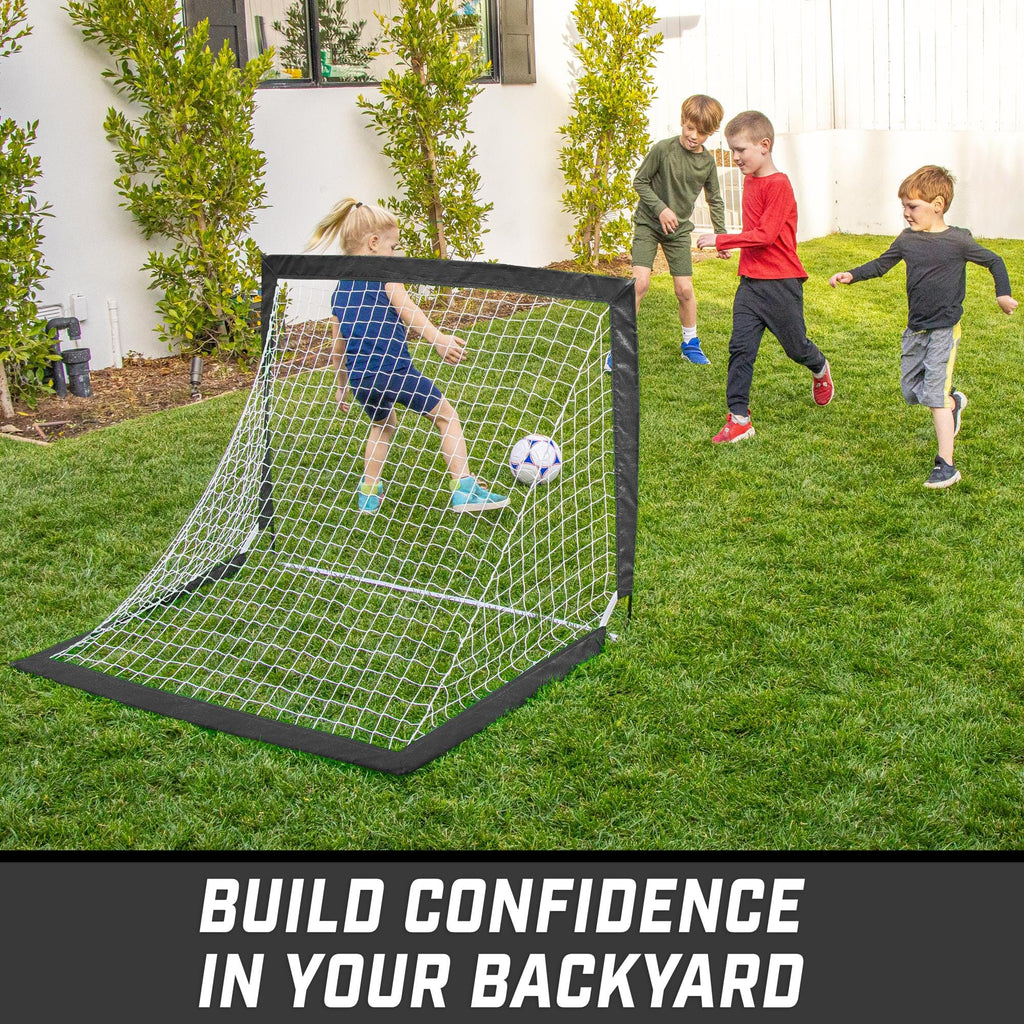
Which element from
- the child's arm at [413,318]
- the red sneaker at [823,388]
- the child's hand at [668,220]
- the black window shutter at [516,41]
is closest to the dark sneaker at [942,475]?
the red sneaker at [823,388]

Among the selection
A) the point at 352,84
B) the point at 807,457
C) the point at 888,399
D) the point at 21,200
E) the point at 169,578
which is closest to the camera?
the point at 169,578

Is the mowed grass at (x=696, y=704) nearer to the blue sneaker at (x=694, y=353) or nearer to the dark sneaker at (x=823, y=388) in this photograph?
the dark sneaker at (x=823, y=388)

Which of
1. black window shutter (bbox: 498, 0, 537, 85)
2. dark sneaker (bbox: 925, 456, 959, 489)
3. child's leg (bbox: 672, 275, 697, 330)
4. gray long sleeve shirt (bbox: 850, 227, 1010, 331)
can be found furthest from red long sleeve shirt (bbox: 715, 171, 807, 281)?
black window shutter (bbox: 498, 0, 537, 85)

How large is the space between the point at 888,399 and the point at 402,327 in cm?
272

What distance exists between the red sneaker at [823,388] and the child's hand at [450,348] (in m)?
2.30

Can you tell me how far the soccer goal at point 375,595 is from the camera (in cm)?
308

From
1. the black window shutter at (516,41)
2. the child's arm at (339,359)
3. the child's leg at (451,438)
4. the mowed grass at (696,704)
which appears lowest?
the mowed grass at (696,704)

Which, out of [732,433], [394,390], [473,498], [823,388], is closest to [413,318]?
[394,390]

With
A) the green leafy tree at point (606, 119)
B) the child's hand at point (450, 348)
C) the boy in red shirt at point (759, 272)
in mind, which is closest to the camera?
the child's hand at point (450, 348)

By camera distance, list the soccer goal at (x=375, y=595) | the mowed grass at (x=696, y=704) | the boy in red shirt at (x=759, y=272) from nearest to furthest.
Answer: the mowed grass at (x=696, y=704), the soccer goal at (x=375, y=595), the boy in red shirt at (x=759, y=272)

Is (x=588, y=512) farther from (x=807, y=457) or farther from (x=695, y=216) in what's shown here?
(x=695, y=216)

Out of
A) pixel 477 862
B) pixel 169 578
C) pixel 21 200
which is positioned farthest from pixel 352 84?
pixel 477 862

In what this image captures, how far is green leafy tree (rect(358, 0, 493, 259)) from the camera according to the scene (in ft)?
26.1

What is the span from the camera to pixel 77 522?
14.7 ft
